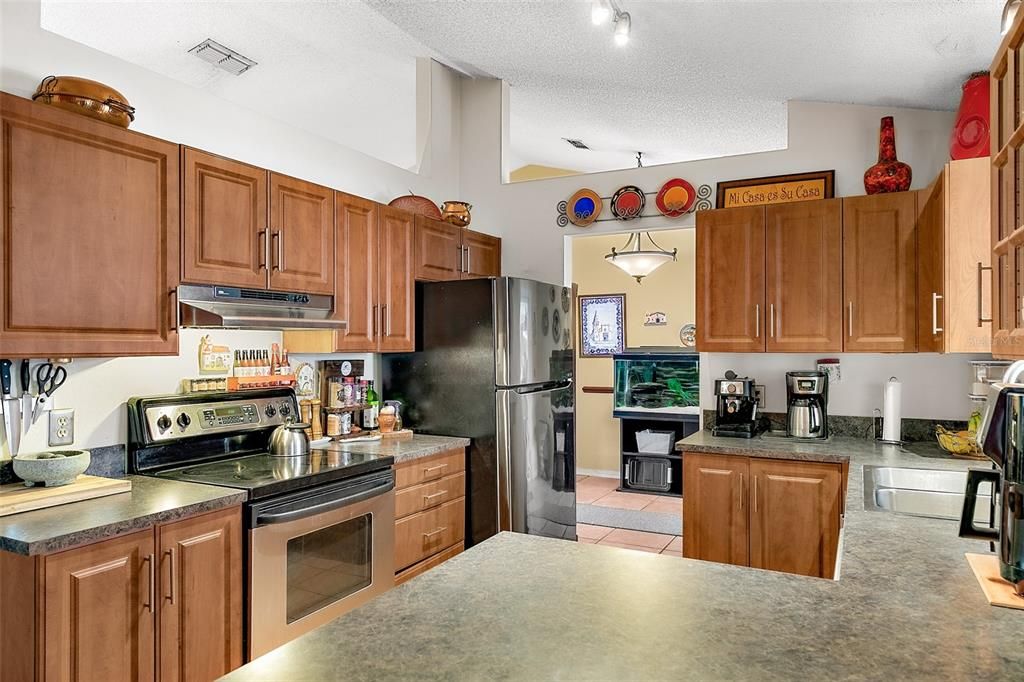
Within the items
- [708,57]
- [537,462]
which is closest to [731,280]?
[708,57]

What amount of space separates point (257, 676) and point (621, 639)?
56 cm

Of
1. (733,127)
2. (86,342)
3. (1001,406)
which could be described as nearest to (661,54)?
(733,127)

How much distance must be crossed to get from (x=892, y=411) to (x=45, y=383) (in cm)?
375

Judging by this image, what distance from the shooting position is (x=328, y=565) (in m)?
2.69

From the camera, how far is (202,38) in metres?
3.30

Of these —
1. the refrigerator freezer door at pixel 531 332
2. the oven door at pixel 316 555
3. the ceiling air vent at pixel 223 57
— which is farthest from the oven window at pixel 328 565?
the ceiling air vent at pixel 223 57

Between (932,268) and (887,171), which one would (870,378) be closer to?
(932,268)

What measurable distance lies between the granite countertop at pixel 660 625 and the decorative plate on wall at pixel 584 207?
3.01 metres

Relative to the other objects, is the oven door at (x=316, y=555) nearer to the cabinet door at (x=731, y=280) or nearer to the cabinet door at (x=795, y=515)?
the cabinet door at (x=795, y=515)

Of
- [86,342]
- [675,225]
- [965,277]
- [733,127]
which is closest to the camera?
[86,342]

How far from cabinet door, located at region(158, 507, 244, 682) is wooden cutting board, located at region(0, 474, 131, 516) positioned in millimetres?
339

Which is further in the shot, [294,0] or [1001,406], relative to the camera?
[294,0]

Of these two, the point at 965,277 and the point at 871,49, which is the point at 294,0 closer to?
the point at 871,49

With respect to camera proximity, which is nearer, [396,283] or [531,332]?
[396,283]
